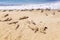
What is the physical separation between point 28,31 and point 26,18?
0.77 meters

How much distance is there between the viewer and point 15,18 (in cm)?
434

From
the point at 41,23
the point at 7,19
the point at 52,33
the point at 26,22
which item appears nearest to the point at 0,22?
the point at 7,19

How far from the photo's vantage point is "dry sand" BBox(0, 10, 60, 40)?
3.42 m

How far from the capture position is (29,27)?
3771 millimetres

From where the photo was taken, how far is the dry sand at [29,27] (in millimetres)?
3418

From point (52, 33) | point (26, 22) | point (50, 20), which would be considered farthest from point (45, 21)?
point (52, 33)

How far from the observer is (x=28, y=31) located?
3.62 m

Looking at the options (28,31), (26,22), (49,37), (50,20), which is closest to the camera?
(49,37)

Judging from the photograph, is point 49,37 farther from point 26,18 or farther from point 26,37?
point 26,18

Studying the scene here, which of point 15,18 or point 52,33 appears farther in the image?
point 15,18

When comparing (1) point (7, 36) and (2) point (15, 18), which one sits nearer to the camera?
→ (1) point (7, 36)

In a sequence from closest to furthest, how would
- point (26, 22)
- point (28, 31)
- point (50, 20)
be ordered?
1. point (28, 31)
2. point (26, 22)
3. point (50, 20)

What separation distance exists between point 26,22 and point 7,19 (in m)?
0.51

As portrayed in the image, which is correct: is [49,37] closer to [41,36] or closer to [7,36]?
[41,36]
